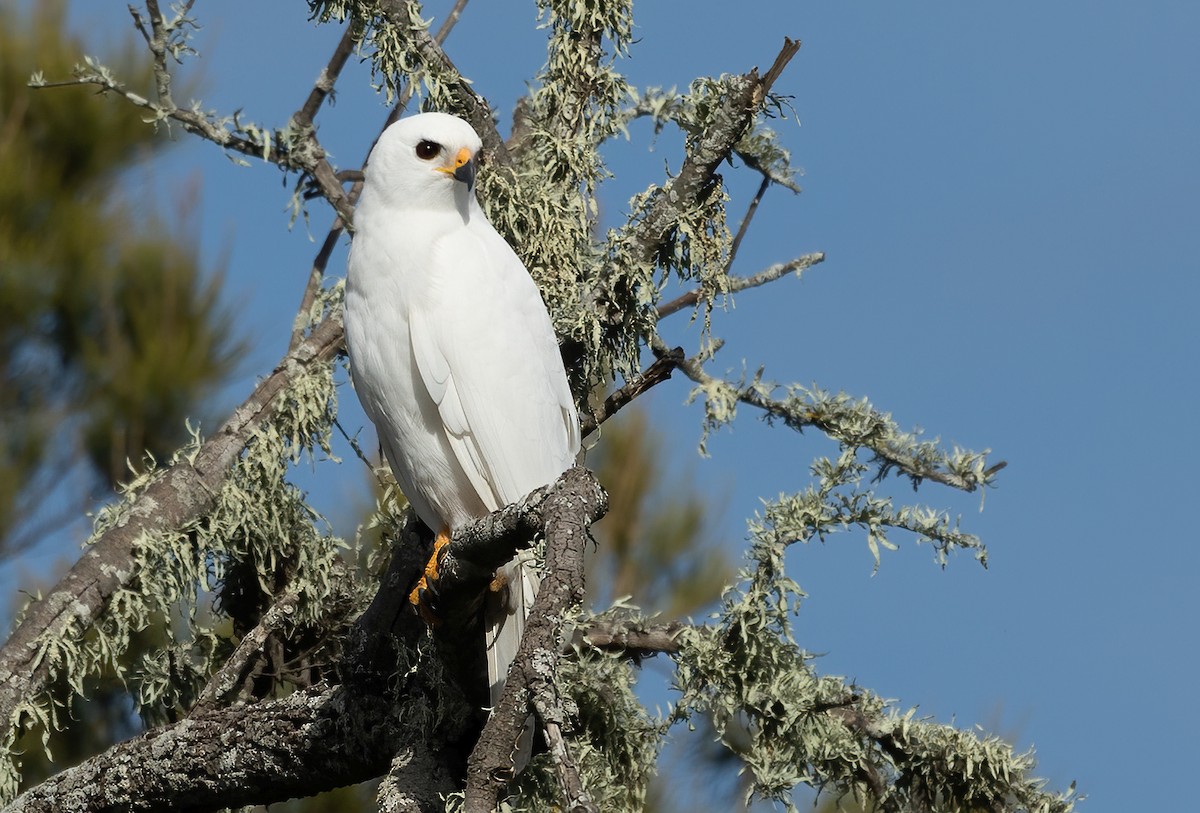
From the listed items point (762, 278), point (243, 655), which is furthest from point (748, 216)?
point (243, 655)

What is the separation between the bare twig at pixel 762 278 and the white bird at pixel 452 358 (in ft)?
2.32

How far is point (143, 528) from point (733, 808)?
78.2 inches

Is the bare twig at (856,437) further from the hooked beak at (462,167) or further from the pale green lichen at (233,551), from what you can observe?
the pale green lichen at (233,551)

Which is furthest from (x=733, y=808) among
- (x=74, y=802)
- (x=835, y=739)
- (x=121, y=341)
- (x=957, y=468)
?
(x=121, y=341)

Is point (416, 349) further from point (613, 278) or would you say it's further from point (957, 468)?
point (957, 468)

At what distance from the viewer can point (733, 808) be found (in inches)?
171

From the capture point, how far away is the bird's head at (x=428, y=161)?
3.35m

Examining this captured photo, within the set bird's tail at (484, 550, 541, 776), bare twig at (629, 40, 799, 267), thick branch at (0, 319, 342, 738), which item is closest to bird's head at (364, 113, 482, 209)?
bare twig at (629, 40, 799, 267)

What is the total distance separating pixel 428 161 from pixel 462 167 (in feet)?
0.29

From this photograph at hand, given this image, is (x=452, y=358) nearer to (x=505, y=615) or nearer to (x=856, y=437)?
(x=505, y=615)

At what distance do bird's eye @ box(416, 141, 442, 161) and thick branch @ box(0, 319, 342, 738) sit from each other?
649mm

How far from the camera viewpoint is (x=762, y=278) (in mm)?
3953

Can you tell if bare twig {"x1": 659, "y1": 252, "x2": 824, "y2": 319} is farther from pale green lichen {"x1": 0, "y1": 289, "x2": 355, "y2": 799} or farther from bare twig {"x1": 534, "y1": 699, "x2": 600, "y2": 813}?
bare twig {"x1": 534, "y1": 699, "x2": 600, "y2": 813}

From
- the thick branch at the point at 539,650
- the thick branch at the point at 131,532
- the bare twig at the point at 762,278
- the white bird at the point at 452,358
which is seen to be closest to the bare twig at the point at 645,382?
the white bird at the point at 452,358
